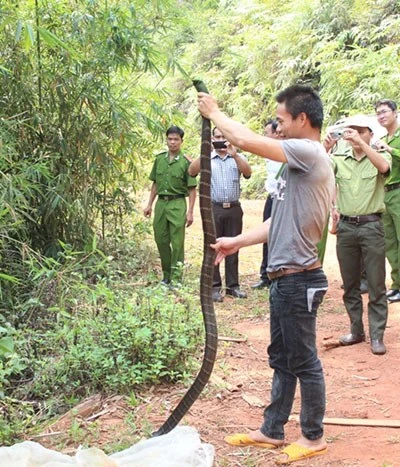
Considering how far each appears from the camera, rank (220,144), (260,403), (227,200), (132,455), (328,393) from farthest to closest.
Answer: (227,200) < (220,144) < (328,393) < (260,403) < (132,455)

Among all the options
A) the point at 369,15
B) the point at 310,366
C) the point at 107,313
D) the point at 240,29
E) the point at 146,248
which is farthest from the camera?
the point at 240,29

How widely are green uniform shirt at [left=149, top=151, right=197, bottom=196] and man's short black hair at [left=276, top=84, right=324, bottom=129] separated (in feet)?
12.7

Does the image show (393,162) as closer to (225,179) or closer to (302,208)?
(225,179)

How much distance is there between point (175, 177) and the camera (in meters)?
6.80


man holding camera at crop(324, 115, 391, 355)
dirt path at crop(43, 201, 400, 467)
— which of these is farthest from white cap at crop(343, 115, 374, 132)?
dirt path at crop(43, 201, 400, 467)

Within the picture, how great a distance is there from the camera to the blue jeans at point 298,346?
2.96 metres

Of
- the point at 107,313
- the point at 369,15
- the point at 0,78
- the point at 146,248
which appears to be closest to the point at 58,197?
the point at 0,78

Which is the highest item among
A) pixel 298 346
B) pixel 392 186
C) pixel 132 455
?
pixel 392 186

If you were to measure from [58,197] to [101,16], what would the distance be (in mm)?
1807

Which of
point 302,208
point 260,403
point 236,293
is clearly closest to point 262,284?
point 236,293

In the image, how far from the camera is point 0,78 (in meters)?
5.64

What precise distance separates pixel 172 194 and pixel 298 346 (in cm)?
402

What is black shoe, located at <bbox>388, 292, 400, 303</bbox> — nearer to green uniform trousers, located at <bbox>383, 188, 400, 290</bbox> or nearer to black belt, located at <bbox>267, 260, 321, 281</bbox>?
green uniform trousers, located at <bbox>383, 188, 400, 290</bbox>

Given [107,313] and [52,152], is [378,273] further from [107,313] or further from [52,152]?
[52,152]
